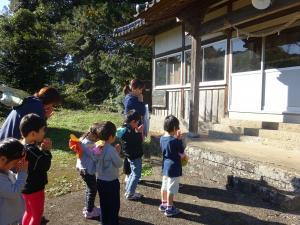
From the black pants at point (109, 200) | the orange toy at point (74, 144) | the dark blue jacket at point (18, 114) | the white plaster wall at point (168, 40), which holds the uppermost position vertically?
the white plaster wall at point (168, 40)

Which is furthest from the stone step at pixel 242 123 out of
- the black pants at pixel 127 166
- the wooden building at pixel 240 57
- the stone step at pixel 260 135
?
the black pants at pixel 127 166

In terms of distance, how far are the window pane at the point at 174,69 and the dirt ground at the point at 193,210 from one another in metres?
6.75

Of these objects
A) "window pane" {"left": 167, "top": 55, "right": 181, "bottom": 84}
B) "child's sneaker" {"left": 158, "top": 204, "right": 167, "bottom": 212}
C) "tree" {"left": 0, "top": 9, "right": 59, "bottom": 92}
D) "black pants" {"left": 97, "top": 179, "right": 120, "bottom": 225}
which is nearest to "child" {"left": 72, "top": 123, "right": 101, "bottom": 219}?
"black pants" {"left": 97, "top": 179, "right": 120, "bottom": 225}

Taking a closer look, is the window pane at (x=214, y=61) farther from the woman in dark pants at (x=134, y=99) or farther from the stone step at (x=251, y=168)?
the woman in dark pants at (x=134, y=99)

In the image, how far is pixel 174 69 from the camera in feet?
41.6

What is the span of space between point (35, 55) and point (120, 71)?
14.8 ft

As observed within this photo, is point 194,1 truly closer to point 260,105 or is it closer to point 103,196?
point 260,105

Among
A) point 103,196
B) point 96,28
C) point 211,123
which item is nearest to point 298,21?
point 211,123

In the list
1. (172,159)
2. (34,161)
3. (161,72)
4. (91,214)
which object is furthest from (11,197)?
(161,72)

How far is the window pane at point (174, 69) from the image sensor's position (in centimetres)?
1237

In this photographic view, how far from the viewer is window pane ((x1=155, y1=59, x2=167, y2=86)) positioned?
531 inches

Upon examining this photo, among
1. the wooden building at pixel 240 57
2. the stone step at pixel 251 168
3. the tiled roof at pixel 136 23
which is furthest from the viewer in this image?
the tiled roof at pixel 136 23

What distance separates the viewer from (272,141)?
23.3 ft

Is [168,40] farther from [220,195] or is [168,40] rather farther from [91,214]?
[91,214]
